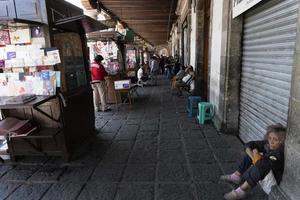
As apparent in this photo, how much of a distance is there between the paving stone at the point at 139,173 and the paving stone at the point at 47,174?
852 millimetres

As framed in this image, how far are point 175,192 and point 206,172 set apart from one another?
55 cm

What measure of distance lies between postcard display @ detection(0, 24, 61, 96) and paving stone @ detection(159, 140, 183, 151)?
1.74 m

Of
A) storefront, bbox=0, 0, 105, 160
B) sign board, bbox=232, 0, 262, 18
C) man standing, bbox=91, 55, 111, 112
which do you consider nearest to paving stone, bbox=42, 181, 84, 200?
storefront, bbox=0, 0, 105, 160

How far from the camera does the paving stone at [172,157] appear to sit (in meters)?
2.95

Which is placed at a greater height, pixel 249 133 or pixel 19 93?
pixel 19 93

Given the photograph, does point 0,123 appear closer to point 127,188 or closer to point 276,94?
point 127,188

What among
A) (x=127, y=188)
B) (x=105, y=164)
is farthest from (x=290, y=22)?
(x=105, y=164)

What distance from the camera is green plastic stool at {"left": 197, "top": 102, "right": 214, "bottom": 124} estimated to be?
4492 mm

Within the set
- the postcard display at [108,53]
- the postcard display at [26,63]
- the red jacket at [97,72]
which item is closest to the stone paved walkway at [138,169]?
the postcard display at [26,63]

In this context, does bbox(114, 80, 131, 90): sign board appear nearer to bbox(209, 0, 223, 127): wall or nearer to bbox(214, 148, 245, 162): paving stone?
bbox(209, 0, 223, 127): wall

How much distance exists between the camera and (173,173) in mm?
2652

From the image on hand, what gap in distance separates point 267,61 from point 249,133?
3.68 ft

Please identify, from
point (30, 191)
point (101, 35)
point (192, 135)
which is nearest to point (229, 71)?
point (192, 135)

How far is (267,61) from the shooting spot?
266cm
